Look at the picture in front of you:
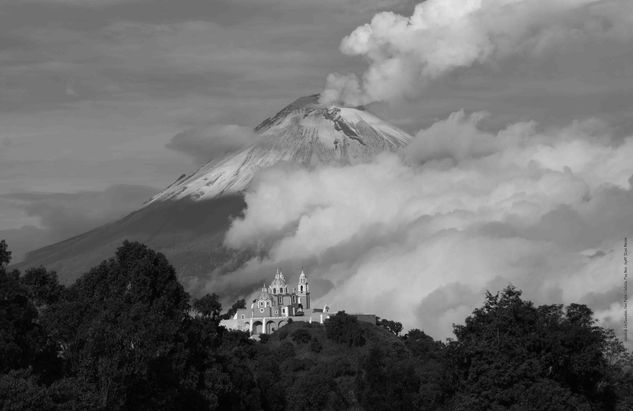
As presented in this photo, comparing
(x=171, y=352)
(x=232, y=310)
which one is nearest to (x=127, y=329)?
(x=171, y=352)

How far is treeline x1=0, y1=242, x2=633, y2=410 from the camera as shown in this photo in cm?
7712

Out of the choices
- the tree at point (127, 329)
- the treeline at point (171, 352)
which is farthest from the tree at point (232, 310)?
the tree at point (127, 329)

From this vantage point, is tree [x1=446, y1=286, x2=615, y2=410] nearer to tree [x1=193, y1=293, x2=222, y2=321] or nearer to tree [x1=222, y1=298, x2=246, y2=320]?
tree [x1=193, y1=293, x2=222, y2=321]

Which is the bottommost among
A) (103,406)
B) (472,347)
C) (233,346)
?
(103,406)

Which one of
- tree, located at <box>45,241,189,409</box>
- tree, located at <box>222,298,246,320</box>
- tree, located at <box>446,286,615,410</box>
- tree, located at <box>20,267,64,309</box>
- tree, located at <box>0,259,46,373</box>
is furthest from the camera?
tree, located at <box>222,298,246,320</box>

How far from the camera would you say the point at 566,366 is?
93.2 m

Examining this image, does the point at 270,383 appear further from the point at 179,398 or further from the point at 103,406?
the point at 103,406

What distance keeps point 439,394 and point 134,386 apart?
116ft

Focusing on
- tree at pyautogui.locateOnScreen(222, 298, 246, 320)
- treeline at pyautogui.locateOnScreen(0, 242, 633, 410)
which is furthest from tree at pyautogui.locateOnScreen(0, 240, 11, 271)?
tree at pyautogui.locateOnScreen(222, 298, 246, 320)

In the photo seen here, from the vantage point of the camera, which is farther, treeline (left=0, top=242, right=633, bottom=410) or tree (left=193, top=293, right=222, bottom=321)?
tree (left=193, top=293, right=222, bottom=321)

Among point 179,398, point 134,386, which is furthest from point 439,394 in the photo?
point 134,386

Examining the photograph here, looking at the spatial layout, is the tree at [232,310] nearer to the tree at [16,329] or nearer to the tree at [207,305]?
the tree at [207,305]

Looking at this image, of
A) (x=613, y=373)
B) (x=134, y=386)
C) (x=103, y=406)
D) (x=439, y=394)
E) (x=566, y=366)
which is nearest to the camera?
(x=103, y=406)

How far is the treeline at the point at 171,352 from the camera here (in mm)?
77125
